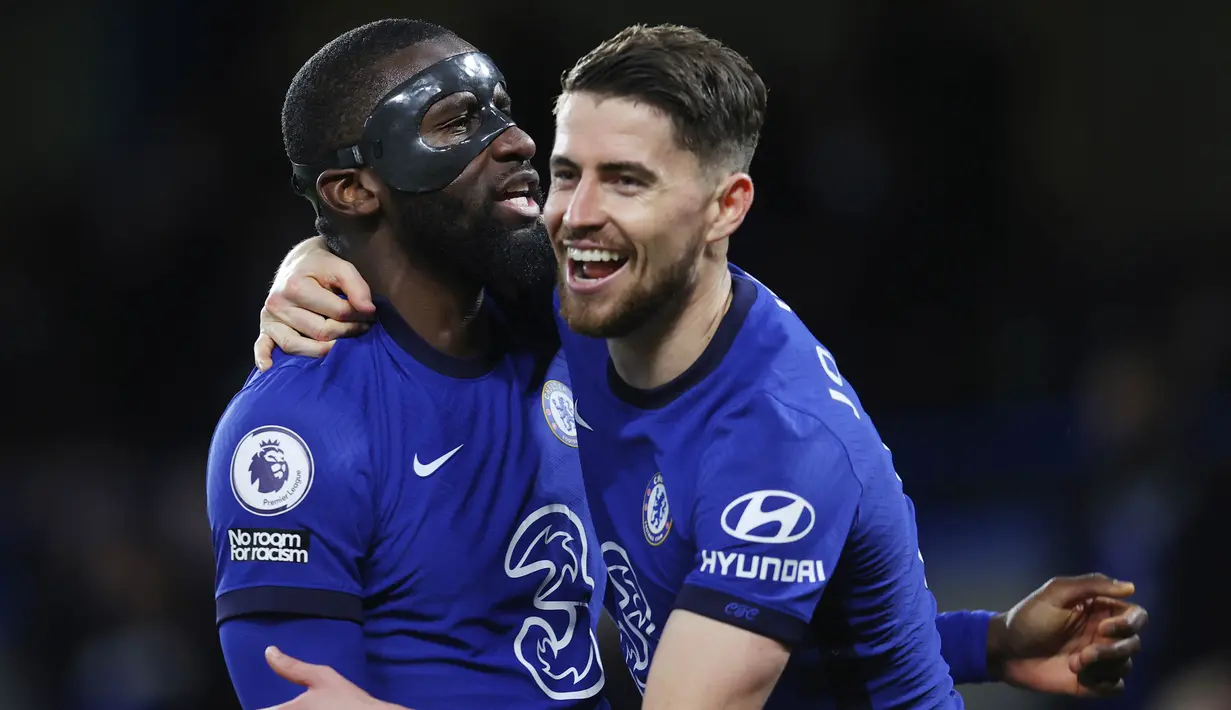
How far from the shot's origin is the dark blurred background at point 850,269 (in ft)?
20.3

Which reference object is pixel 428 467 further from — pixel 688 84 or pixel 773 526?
pixel 688 84

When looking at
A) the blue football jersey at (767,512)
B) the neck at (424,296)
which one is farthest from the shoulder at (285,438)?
the blue football jersey at (767,512)

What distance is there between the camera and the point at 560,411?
3.08m

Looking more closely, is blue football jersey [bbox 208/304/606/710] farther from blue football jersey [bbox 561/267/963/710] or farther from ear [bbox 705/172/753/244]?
ear [bbox 705/172/753/244]

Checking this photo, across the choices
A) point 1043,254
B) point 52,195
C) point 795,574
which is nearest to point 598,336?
point 795,574

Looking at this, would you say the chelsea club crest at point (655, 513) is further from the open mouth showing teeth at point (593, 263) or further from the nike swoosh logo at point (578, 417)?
the open mouth showing teeth at point (593, 263)

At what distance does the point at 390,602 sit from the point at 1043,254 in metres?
5.46

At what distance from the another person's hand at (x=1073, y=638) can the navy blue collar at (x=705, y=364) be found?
1.13m

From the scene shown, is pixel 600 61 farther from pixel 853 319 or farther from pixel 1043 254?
pixel 1043 254

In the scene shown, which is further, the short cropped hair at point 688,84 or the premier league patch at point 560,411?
the premier league patch at point 560,411

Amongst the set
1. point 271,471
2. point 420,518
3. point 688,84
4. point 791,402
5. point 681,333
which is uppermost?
point 688,84

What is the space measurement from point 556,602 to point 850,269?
471 cm

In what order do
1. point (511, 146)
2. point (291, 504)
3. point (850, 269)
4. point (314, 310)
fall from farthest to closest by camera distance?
point (850, 269)
point (511, 146)
point (314, 310)
point (291, 504)

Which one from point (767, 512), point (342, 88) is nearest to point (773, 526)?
point (767, 512)
